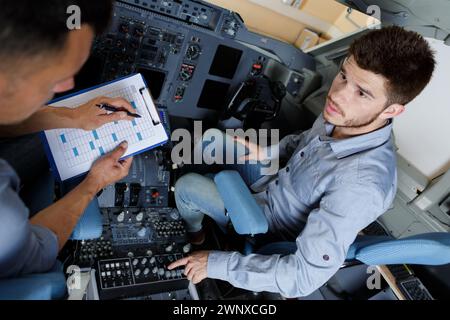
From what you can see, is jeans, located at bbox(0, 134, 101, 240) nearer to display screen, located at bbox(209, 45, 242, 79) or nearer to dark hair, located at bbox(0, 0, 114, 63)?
dark hair, located at bbox(0, 0, 114, 63)

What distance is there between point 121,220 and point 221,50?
3.95ft

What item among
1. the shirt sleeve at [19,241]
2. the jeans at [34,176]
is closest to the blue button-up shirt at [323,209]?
the jeans at [34,176]

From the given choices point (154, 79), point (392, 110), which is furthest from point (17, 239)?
point (154, 79)

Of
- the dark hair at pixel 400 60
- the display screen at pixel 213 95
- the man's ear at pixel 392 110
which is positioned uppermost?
the dark hair at pixel 400 60

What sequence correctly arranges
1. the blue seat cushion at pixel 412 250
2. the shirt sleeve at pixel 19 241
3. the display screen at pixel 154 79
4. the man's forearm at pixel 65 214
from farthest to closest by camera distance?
1. the display screen at pixel 154 79
2. the blue seat cushion at pixel 412 250
3. the man's forearm at pixel 65 214
4. the shirt sleeve at pixel 19 241

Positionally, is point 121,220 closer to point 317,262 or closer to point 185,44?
point 317,262

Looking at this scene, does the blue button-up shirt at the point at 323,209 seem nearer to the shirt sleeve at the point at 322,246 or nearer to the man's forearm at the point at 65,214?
the shirt sleeve at the point at 322,246

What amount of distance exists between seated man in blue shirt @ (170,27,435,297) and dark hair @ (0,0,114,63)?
93 cm

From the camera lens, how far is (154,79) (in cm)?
216

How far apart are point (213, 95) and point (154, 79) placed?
431 millimetres

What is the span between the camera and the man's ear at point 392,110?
1293mm

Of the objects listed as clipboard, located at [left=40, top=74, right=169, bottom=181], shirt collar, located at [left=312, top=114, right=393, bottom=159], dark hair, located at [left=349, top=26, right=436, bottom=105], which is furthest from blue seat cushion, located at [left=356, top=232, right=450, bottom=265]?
clipboard, located at [left=40, top=74, right=169, bottom=181]

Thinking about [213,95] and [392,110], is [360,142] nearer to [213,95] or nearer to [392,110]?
[392,110]

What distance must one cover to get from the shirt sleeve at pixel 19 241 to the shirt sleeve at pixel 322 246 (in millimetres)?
661
